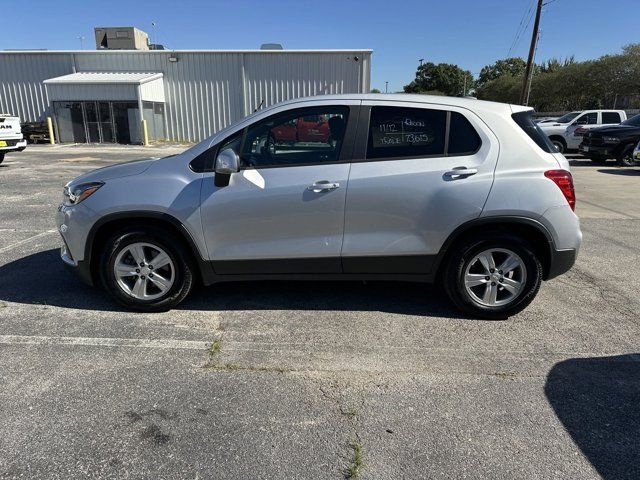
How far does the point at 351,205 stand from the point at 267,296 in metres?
1.34

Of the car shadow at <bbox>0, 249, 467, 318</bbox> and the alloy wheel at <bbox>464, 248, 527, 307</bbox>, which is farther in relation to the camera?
the car shadow at <bbox>0, 249, 467, 318</bbox>

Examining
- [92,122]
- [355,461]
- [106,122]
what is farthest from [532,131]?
[92,122]

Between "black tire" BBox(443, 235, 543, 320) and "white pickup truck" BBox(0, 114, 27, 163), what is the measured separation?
15411 millimetres

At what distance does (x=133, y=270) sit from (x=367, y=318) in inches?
80.4

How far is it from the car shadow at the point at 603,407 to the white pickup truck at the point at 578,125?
1855 cm

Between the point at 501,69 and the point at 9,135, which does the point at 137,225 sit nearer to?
the point at 9,135

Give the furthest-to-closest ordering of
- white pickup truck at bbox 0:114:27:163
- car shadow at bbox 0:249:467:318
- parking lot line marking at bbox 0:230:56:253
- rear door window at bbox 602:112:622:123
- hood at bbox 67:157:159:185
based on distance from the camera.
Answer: rear door window at bbox 602:112:622:123 → white pickup truck at bbox 0:114:27:163 → parking lot line marking at bbox 0:230:56:253 → car shadow at bbox 0:249:467:318 → hood at bbox 67:157:159:185

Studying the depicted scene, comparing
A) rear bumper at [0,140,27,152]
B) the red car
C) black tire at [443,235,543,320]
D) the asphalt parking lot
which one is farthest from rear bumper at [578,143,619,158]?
rear bumper at [0,140,27,152]

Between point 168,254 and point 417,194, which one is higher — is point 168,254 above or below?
below

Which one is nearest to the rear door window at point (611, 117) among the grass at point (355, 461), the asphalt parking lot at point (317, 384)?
the asphalt parking lot at point (317, 384)

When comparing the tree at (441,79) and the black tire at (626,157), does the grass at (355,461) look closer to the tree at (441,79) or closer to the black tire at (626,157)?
the black tire at (626,157)

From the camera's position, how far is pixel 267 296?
14.8 feet

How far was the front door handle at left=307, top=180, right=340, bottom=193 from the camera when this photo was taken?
3.72m

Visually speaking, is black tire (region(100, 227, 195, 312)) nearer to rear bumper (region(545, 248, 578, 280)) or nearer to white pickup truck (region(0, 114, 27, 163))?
rear bumper (region(545, 248, 578, 280))
